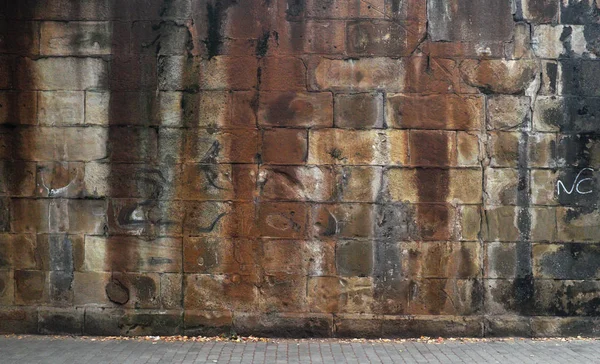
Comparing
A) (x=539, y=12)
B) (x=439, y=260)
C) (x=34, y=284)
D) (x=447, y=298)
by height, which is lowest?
(x=447, y=298)

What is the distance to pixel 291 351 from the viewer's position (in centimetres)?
778

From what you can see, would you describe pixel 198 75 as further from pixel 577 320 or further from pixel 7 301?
pixel 577 320

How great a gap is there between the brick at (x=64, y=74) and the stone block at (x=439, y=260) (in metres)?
4.92

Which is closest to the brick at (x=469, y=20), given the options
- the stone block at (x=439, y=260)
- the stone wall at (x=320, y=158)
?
the stone wall at (x=320, y=158)

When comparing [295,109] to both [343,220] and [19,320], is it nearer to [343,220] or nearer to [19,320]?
[343,220]

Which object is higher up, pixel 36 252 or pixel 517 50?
pixel 517 50

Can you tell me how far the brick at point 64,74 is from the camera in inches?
332

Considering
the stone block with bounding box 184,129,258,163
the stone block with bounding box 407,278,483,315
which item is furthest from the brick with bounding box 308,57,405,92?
the stone block with bounding box 407,278,483,315

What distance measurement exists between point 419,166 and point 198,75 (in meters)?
3.36

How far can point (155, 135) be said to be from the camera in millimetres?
8391

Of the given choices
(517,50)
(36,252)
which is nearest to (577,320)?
(517,50)

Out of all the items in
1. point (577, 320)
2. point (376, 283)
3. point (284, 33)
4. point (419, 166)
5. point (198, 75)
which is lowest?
point (577, 320)

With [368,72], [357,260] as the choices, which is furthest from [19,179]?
[368,72]

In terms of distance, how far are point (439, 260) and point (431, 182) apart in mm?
1108
